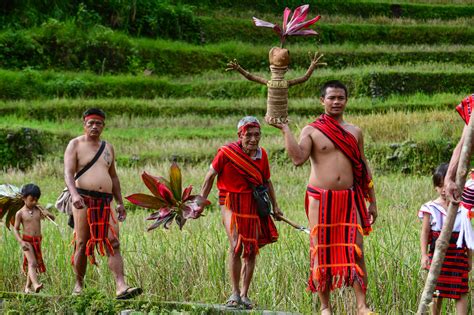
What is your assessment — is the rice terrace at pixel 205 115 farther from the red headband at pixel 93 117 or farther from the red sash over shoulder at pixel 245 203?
the red headband at pixel 93 117

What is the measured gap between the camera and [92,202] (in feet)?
21.7

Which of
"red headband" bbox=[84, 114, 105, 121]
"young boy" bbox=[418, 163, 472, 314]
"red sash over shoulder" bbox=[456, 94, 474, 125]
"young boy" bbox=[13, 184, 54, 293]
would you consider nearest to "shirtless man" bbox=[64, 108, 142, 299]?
"red headband" bbox=[84, 114, 105, 121]

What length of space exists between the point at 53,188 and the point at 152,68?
909cm

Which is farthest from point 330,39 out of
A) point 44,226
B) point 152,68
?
point 44,226

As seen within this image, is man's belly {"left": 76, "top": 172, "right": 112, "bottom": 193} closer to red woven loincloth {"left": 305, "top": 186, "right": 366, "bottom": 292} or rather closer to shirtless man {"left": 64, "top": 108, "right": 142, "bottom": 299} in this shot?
shirtless man {"left": 64, "top": 108, "right": 142, "bottom": 299}

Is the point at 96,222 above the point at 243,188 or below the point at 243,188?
below

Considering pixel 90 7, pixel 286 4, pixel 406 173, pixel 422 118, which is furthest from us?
pixel 286 4

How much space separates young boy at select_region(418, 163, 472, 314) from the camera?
5.75 m

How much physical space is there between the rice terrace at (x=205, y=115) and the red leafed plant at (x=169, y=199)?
44 centimetres

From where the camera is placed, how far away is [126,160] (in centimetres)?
1448

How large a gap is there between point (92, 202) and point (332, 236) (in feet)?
5.77

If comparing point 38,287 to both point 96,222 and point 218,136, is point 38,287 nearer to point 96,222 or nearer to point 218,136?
point 96,222

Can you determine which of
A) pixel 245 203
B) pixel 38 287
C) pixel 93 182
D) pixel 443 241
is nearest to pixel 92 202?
pixel 93 182

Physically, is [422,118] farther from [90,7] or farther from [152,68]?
[90,7]
